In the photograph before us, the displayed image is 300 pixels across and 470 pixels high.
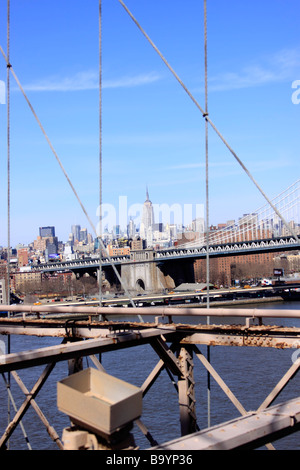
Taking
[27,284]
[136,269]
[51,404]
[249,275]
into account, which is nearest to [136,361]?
[51,404]

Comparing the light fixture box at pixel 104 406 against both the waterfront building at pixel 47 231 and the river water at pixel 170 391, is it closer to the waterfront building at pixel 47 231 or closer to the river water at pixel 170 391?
the river water at pixel 170 391

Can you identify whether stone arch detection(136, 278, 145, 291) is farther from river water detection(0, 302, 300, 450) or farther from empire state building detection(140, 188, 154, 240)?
empire state building detection(140, 188, 154, 240)

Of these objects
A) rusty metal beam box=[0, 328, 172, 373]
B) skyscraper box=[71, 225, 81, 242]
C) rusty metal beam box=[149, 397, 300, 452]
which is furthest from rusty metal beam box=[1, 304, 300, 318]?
skyscraper box=[71, 225, 81, 242]

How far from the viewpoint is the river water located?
7.88m

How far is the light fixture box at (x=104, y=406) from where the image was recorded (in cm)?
120

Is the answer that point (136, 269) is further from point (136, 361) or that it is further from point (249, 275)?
point (136, 361)

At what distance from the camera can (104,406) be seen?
1185mm

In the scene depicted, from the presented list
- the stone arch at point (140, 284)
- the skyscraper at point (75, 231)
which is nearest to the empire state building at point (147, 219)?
the skyscraper at point (75, 231)

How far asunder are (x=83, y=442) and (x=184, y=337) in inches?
63.1

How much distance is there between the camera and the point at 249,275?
2328 inches

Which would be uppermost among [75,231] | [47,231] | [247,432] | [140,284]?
[75,231]

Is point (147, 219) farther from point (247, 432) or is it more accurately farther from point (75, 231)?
point (247, 432)

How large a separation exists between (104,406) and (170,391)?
30.7ft

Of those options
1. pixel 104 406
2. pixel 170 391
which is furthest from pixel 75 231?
pixel 104 406
